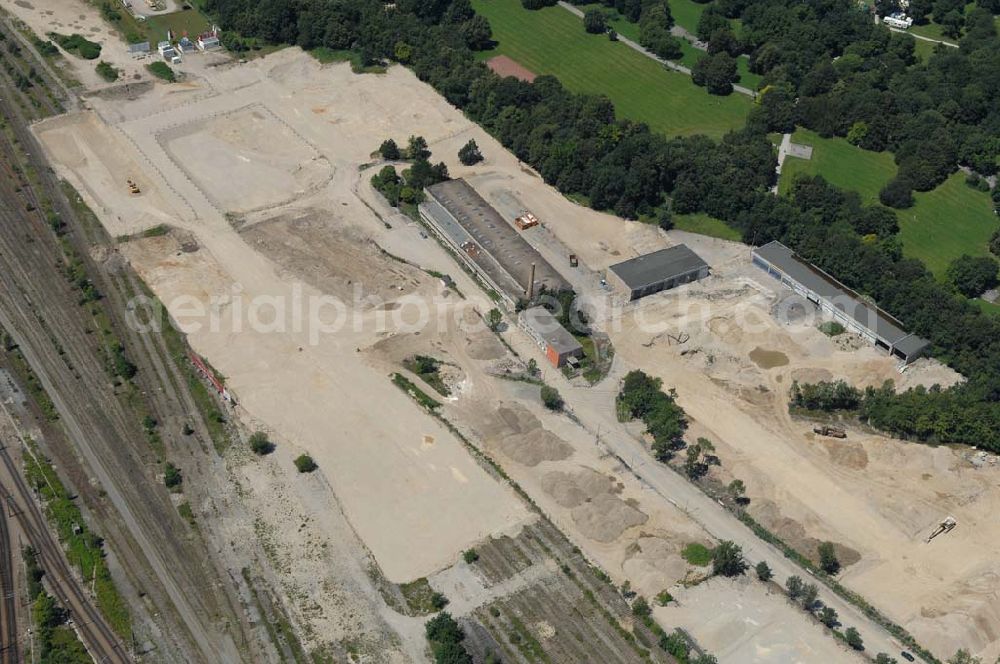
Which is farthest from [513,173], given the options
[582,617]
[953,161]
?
[582,617]

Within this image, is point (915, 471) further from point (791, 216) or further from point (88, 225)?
point (88, 225)

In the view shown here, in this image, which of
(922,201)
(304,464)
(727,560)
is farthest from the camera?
(922,201)

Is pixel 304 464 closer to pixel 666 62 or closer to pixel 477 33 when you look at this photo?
pixel 477 33

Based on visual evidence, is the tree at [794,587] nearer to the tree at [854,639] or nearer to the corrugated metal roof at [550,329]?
the tree at [854,639]

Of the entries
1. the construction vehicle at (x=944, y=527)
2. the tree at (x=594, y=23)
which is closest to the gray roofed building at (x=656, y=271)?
the construction vehicle at (x=944, y=527)

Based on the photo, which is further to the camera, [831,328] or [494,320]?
[831,328]

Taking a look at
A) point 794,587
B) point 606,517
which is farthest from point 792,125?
point 794,587
